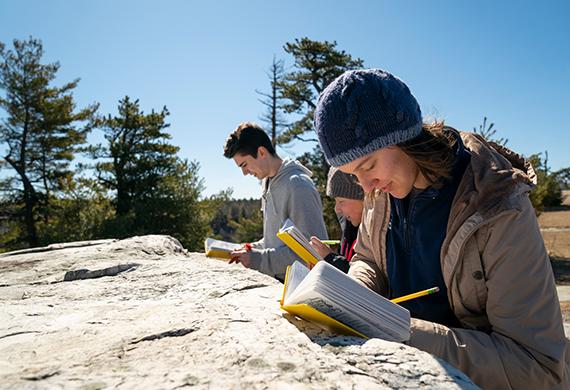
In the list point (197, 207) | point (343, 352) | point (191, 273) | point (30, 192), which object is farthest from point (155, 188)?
point (343, 352)

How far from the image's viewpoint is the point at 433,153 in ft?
4.39

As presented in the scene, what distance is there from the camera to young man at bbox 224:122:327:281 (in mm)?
2666

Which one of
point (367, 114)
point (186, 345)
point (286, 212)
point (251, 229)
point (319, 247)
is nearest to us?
point (186, 345)

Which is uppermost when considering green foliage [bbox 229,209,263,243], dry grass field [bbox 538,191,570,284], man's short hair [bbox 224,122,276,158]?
man's short hair [bbox 224,122,276,158]

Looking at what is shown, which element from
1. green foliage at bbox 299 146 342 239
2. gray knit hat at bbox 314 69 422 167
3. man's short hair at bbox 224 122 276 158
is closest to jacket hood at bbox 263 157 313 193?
man's short hair at bbox 224 122 276 158

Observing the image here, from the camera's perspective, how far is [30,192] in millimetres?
14930

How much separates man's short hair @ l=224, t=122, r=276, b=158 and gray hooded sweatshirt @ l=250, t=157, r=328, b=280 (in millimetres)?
221

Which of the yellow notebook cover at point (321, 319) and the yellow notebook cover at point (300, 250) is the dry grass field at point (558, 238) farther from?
the yellow notebook cover at point (321, 319)

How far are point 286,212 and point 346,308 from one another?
1835 millimetres

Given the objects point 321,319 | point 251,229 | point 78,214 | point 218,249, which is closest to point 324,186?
point 251,229

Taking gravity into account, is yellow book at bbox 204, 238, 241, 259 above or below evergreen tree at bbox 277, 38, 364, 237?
below

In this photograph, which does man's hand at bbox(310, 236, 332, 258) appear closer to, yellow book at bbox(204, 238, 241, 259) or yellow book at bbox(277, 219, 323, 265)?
yellow book at bbox(277, 219, 323, 265)

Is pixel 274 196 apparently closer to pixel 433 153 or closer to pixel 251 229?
pixel 433 153

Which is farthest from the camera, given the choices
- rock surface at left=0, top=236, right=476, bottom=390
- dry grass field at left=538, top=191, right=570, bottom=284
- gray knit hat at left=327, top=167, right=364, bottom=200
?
dry grass field at left=538, top=191, right=570, bottom=284
